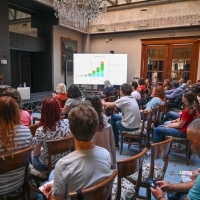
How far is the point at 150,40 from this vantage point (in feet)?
26.5

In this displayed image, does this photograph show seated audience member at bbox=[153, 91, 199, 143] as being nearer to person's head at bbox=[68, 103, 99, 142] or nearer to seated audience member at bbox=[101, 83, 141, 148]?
seated audience member at bbox=[101, 83, 141, 148]

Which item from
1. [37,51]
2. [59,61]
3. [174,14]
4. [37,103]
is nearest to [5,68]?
[37,103]

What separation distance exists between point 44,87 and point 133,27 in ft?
14.9

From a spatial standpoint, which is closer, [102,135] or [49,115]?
[49,115]

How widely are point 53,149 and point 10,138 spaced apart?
1.16 ft

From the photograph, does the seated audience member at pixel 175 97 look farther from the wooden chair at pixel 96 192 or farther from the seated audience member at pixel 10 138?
the wooden chair at pixel 96 192

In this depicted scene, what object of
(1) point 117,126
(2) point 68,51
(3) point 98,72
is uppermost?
(2) point 68,51

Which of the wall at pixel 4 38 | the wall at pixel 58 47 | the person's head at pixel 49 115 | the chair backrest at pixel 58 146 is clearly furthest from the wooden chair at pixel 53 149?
the wall at pixel 58 47

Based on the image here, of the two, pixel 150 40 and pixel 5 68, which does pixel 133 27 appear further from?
pixel 5 68

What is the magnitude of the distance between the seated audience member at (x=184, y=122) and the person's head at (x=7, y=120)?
2290 millimetres

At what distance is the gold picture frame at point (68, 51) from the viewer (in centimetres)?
857

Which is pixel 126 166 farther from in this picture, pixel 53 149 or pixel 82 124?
pixel 53 149

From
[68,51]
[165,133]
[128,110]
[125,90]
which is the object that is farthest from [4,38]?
[165,133]

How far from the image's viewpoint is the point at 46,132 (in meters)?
1.81
